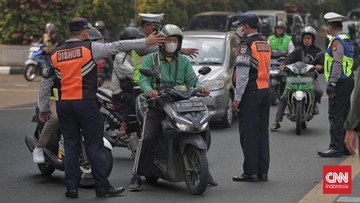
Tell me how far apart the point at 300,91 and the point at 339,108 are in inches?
105

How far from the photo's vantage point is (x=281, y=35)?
20125 mm

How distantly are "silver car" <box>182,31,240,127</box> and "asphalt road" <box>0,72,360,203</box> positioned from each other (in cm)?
37

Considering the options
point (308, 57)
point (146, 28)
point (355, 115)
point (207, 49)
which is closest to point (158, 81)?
point (146, 28)

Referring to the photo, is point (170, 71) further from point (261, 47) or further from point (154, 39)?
point (261, 47)

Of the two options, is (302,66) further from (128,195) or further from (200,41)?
(128,195)

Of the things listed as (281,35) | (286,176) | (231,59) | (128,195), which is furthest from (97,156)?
(281,35)

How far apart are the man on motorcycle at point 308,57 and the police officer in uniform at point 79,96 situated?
20.1 feet

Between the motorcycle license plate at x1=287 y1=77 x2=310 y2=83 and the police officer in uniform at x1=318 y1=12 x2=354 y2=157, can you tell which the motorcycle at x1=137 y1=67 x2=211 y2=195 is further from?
the motorcycle license plate at x1=287 y1=77 x2=310 y2=83

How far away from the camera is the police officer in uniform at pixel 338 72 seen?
12789 mm

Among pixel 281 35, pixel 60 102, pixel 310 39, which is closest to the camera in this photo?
pixel 60 102

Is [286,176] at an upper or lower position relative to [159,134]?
lower

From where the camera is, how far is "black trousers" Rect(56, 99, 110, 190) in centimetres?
1005

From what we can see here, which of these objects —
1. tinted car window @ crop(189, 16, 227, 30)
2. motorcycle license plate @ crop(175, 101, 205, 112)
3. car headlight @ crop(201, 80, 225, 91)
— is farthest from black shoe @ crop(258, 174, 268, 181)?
tinted car window @ crop(189, 16, 227, 30)

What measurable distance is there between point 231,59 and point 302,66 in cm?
182
